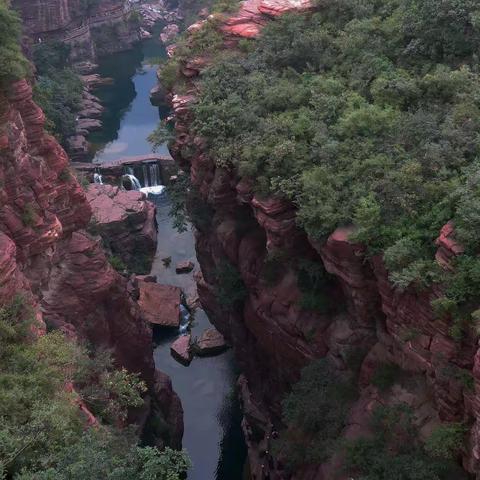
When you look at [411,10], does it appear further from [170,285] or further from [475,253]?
[170,285]

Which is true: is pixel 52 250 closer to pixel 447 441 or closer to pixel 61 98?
pixel 447 441

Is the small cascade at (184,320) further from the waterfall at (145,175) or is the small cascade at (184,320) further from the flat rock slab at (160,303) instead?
the waterfall at (145,175)

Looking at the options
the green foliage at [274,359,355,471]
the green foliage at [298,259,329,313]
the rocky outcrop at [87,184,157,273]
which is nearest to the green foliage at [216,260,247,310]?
the green foliage at [298,259,329,313]

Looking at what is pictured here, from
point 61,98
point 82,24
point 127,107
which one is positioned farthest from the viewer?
point 82,24

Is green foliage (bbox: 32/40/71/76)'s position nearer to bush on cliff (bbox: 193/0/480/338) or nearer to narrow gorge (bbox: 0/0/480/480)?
narrow gorge (bbox: 0/0/480/480)

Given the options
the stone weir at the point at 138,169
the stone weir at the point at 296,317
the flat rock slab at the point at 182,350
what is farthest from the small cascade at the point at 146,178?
the stone weir at the point at 296,317

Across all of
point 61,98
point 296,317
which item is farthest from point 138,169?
point 296,317
